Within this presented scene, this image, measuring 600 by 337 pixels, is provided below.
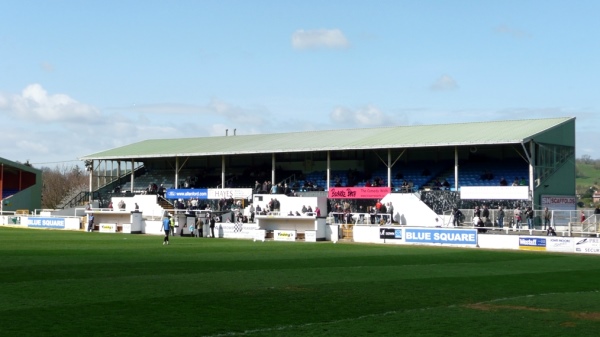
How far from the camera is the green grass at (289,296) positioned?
14.9 m

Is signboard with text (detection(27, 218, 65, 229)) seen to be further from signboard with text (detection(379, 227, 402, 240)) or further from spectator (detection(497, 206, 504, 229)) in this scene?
spectator (detection(497, 206, 504, 229))

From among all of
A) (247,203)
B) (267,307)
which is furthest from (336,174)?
(267,307)

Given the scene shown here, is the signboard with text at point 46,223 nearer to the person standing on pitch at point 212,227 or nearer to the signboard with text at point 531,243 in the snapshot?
the person standing on pitch at point 212,227

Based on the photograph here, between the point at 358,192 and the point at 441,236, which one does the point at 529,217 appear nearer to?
the point at 441,236

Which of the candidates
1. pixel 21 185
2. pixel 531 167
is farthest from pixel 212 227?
pixel 21 185

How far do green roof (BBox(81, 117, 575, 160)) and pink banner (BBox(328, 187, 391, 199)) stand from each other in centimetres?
333

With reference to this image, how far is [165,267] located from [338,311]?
11.6 metres

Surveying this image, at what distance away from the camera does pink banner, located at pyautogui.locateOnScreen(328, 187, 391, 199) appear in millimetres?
59719

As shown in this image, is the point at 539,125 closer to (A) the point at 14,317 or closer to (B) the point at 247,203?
(B) the point at 247,203

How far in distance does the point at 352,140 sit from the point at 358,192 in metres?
7.15

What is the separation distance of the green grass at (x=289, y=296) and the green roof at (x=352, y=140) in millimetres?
25722

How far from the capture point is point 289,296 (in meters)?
19.5

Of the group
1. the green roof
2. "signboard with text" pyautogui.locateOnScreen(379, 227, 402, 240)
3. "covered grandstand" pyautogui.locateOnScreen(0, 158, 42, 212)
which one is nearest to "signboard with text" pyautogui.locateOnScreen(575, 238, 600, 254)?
"signboard with text" pyautogui.locateOnScreen(379, 227, 402, 240)

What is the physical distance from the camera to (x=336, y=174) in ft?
229
